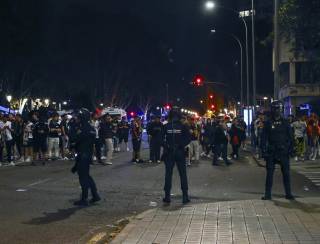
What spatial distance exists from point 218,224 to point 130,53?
200 ft

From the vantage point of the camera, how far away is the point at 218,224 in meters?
9.09

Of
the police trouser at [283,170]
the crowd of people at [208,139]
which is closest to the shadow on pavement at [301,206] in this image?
the police trouser at [283,170]

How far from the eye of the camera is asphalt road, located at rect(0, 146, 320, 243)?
31.3 ft

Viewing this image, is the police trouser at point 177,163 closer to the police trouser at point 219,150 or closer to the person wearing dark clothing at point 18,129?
the police trouser at point 219,150

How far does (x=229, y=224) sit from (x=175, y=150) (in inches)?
117

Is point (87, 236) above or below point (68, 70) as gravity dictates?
below

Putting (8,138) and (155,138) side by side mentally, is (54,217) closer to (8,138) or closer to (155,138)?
(155,138)

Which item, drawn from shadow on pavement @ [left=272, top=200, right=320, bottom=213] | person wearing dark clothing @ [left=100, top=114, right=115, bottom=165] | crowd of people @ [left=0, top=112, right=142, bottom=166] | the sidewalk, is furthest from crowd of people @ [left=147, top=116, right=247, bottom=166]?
the sidewalk

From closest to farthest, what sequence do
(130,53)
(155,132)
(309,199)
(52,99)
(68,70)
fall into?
(309,199) < (155,132) < (68,70) < (130,53) < (52,99)

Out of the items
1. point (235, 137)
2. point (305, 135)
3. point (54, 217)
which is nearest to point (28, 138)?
point (235, 137)

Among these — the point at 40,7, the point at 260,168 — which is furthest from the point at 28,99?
the point at 260,168

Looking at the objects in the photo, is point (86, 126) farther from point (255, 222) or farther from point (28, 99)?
point (28, 99)

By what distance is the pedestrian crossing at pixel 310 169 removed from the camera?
16.8m

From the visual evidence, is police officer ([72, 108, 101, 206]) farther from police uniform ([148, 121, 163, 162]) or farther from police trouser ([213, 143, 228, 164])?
police trouser ([213, 143, 228, 164])
